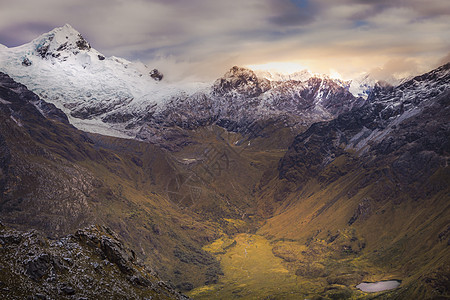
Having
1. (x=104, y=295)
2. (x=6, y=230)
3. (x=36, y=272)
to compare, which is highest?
(x=6, y=230)

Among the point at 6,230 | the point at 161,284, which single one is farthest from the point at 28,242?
the point at 161,284

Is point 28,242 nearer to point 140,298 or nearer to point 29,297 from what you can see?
point 29,297

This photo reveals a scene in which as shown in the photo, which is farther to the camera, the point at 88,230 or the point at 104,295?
the point at 88,230

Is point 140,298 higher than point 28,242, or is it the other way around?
point 28,242

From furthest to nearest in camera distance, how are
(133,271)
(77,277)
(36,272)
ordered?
(133,271) → (77,277) → (36,272)

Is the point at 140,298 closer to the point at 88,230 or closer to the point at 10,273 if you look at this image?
the point at 88,230

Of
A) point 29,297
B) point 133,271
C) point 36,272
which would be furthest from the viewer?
point 133,271
